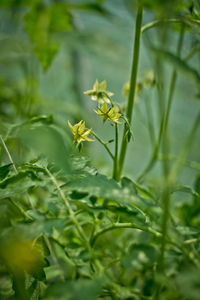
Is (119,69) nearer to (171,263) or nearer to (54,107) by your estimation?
(54,107)

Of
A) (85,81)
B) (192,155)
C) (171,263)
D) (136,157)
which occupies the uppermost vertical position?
(85,81)

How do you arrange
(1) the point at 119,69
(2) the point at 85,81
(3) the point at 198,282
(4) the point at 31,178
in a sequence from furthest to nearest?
(1) the point at 119,69, (2) the point at 85,81, (4) the point at 31,178, (3) the point at 198,282

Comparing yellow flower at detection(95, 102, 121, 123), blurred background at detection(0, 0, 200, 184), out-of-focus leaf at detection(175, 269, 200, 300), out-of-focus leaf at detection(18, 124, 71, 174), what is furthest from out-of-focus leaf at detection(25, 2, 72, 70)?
out-of-focus leaf at detection(175, 269, 200, 300)

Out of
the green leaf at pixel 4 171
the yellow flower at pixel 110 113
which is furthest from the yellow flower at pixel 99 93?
the green leaf at pixel 4 171

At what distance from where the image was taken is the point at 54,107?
1.26 metres

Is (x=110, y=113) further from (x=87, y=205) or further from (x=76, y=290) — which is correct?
(x=76, y=290)

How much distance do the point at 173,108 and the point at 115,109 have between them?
1994 mm

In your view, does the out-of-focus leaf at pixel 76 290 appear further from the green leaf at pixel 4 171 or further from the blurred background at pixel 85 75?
the blurred background at pixel 85 75

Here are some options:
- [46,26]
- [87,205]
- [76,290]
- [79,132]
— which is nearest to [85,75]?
[46,26]

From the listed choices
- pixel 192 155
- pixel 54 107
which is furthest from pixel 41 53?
pixel 192 155

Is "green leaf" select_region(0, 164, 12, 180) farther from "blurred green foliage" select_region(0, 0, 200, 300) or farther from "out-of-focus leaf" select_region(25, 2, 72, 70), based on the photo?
"out-of-focus leaf" select_region(25, 2, 72, 70)

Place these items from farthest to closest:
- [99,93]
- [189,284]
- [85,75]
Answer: [85,75], [99,93], [189,284]

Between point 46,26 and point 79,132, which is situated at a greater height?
point 46,26

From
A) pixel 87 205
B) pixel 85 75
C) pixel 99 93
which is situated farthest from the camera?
pixel 85 75
